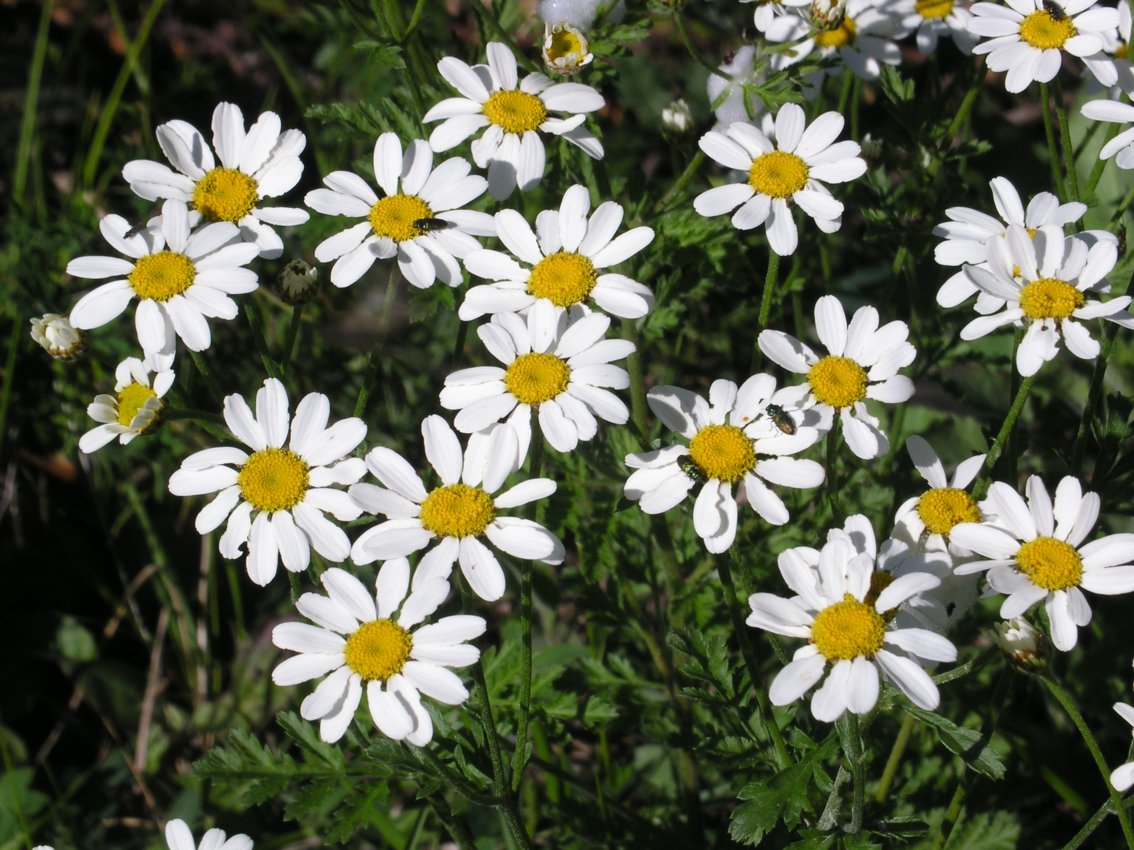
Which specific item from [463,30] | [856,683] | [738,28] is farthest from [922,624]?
[463,30]

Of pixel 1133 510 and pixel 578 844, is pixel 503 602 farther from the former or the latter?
pixel 1133 510

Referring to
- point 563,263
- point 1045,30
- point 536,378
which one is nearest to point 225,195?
point 563,263

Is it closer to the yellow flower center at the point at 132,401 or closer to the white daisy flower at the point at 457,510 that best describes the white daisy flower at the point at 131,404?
the yellow flower center at the point at 132,401

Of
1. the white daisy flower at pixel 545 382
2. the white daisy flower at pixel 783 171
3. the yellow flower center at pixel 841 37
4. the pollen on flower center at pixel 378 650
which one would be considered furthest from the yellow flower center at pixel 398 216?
the yellow flower center at pixel 841 37

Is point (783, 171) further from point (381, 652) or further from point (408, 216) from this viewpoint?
point (381, 652)

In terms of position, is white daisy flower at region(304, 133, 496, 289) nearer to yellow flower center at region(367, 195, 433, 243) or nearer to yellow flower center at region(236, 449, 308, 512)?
yellow flower center at region(367, 195, 433, 243)

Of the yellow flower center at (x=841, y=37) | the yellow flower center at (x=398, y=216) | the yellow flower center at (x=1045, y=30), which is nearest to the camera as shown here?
the yellow flower center at (x=398, y=216)
